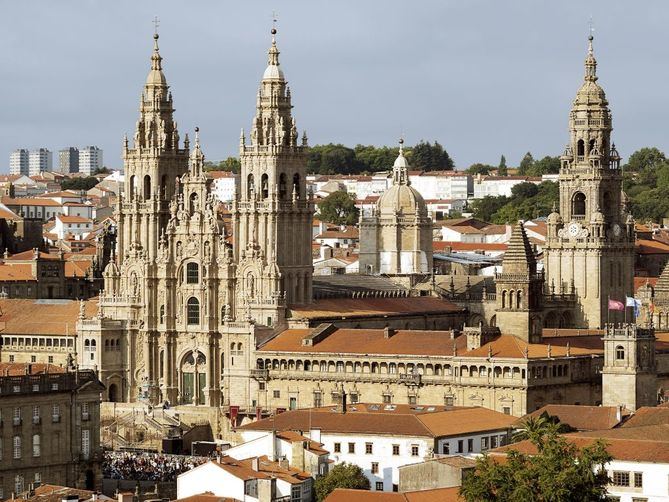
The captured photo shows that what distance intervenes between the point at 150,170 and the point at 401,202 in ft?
76.5

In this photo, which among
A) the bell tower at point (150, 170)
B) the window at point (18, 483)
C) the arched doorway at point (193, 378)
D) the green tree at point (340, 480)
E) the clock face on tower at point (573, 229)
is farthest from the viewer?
the clock face on tower at point (573, 229)

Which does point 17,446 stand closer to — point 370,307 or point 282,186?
point 282,186

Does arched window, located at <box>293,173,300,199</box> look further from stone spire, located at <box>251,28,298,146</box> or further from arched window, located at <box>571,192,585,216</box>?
arched window, located at <box>571,192,585,216</box>

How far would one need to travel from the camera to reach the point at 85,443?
4865 inches

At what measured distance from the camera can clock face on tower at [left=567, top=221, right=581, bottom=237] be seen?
172m

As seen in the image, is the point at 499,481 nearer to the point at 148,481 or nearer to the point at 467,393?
the point at 148,481

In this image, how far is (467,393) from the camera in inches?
5497

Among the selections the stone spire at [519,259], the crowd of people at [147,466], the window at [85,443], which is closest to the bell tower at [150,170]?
the stone spire at [519,259]

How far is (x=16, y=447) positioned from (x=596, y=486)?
30.0m

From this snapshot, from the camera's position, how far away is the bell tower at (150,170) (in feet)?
532

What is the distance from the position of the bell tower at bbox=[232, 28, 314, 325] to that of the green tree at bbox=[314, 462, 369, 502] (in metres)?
36.2

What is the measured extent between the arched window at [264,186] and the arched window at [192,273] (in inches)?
243

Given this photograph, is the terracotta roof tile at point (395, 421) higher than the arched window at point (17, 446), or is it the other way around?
the terracotta roof tile at point (395, 421)

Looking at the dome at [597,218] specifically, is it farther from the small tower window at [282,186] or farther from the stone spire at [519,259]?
the small tower window at [282,186]
